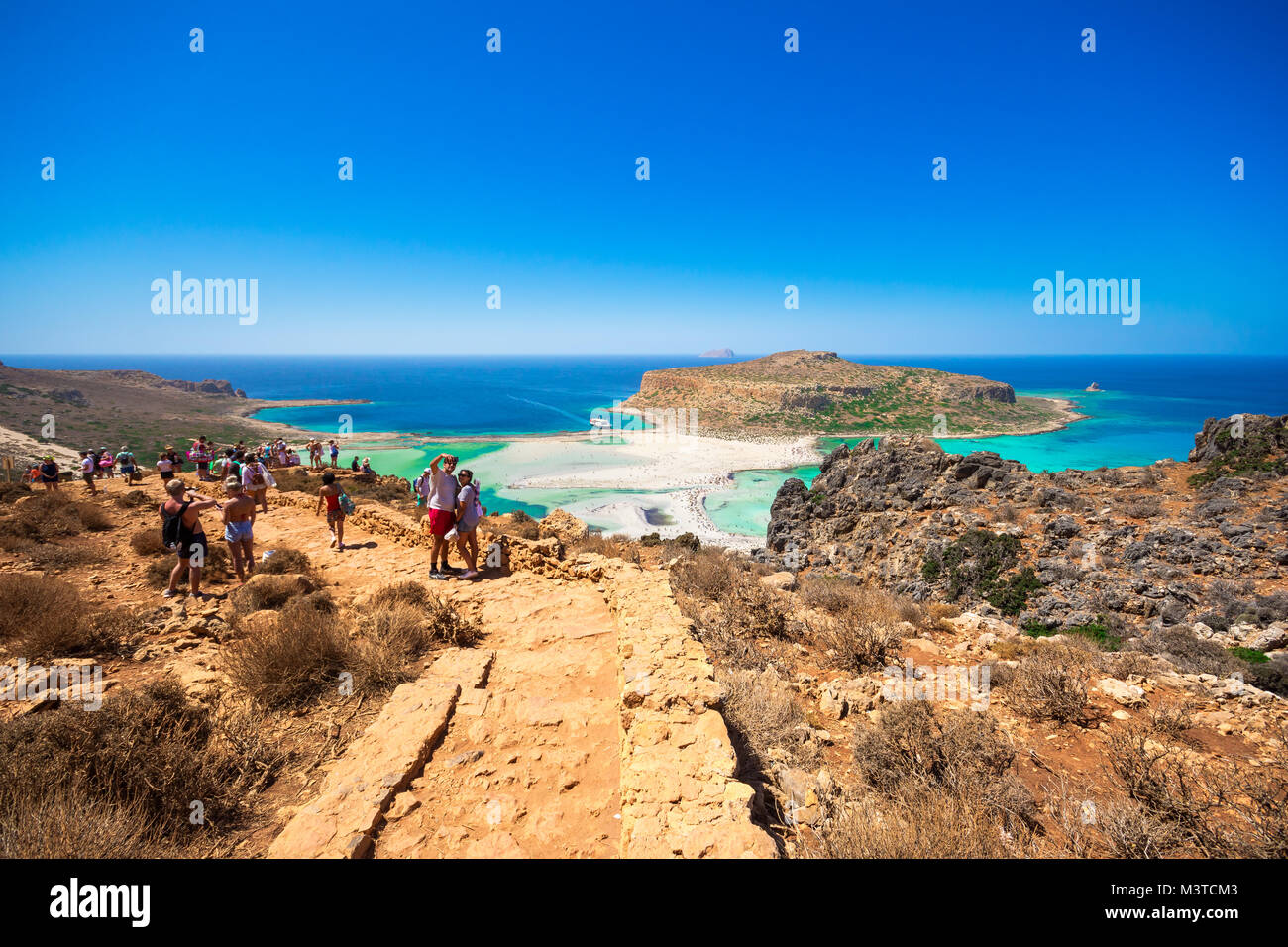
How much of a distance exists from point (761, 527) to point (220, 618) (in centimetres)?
2782

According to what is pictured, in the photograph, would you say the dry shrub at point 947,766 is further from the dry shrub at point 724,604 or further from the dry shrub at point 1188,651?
the dry shrub at point 1188,651

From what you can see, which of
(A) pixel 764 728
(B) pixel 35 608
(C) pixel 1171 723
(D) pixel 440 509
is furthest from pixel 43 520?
(C) pixel 1171 723

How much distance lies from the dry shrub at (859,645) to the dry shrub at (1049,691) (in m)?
1.47

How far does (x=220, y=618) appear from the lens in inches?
232

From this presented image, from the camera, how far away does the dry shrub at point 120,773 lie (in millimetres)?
2641

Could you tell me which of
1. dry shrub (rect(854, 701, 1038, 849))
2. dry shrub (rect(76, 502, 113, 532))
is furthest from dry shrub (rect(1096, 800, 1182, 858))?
dry shrub (rect(76, 502, 113, 532))

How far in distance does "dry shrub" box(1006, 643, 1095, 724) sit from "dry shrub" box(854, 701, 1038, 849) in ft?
2.50

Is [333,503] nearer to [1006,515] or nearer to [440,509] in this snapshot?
[440,509]

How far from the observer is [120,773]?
3084 mm

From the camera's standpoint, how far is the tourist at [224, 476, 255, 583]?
284 inches

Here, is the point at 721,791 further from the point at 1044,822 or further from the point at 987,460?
the point at 987,460
